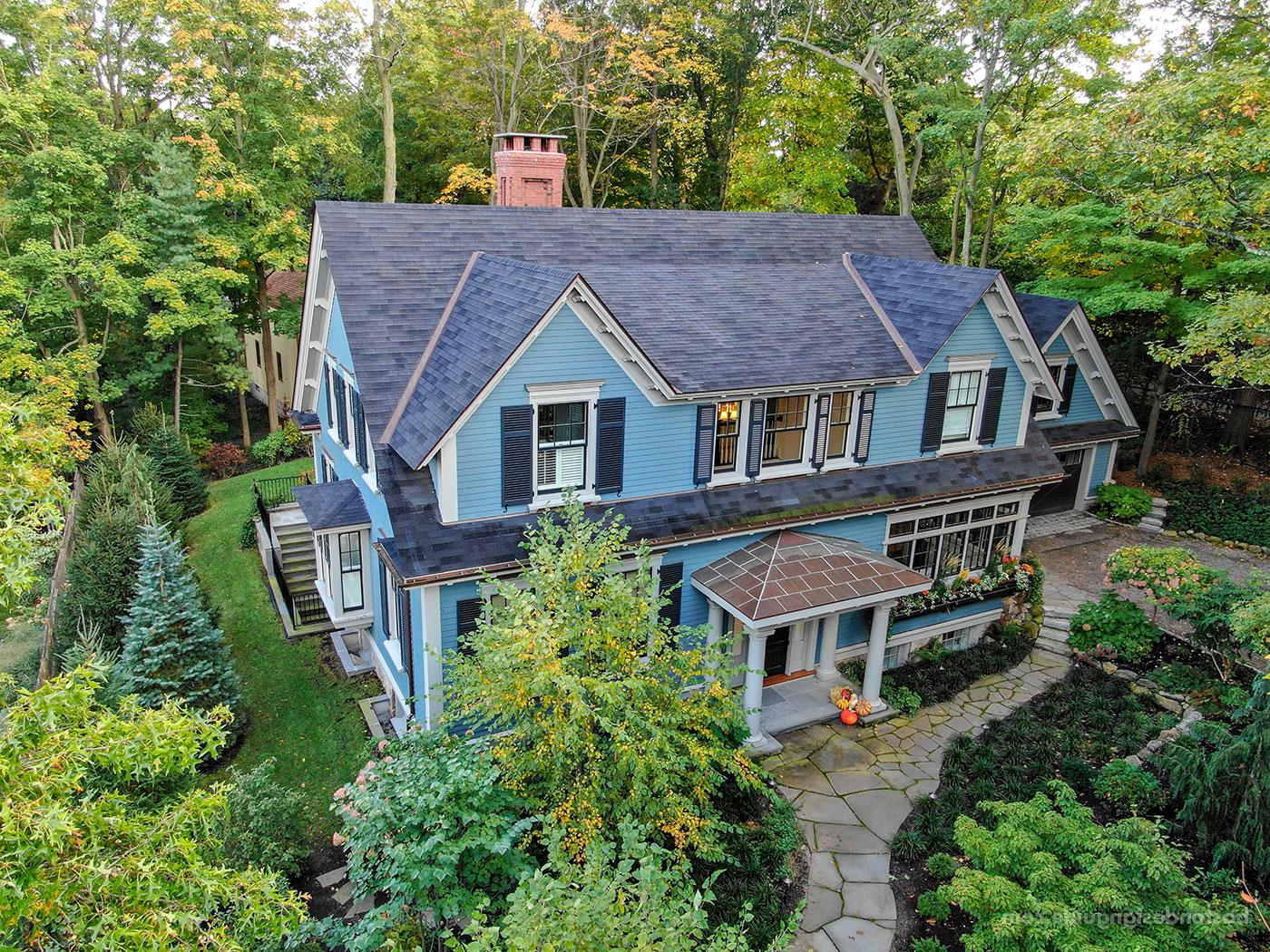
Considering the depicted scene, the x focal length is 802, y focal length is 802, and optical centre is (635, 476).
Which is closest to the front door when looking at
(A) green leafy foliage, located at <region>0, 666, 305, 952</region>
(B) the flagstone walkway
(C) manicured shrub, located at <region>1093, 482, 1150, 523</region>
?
(B) the flagstone walkway

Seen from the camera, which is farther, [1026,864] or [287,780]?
[287,780]

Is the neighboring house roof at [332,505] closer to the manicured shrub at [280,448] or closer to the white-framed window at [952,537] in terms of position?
the white-framed window at [952,537]

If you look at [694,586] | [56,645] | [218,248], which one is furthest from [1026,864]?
[218,248]

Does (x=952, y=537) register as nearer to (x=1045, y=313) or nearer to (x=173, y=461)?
(x=1045, y=313)

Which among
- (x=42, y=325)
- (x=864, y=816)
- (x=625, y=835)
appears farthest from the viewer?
(x=42, y=325)

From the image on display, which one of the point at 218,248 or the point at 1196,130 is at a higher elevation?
the point at 1196,130

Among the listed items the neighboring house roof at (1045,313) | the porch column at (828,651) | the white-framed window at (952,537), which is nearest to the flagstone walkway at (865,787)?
the porch column at (828,651)

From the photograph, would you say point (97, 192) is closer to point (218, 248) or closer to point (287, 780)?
point (218, 248)
